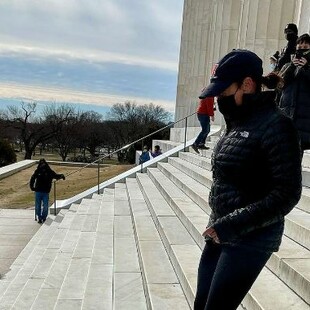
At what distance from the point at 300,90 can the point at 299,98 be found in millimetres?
87

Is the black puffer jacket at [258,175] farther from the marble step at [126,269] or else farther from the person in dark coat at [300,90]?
the marble step at [126,269]

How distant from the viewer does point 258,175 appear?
5.67 feet

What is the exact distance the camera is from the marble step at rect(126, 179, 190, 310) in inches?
146

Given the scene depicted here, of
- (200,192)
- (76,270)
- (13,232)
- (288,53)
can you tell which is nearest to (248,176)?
(288,53)

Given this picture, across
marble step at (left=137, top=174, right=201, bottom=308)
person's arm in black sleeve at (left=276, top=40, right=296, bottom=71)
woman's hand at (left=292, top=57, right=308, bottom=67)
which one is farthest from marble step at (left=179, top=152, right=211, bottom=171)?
woman's hand at (left=292, top=57, right=308, bottom=67)

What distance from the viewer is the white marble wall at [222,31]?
11.6 m

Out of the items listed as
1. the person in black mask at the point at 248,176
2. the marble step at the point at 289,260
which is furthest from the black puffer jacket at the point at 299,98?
the person in black mask at the point at 248,176

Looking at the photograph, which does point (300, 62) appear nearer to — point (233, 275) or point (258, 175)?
point (258, 175)

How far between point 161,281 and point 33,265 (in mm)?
3307

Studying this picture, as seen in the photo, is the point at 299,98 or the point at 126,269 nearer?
the point at 299,98

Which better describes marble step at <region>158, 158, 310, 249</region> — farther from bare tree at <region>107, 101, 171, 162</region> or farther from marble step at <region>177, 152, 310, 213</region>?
bare tree at <region>107, 101, 171, 162</region>

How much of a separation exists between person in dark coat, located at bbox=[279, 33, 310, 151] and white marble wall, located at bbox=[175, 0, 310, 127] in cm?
422

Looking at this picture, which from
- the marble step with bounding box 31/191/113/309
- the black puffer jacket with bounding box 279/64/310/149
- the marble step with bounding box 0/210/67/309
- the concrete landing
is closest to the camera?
the black puffer jacket with bounding box 279/64/310/149

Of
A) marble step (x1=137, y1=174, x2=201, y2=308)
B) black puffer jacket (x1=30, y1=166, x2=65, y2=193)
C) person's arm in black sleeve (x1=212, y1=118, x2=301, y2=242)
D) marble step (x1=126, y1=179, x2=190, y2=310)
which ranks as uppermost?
person's arm in black sleeve (x1=212, y1=118, x2=301, y2=242)
